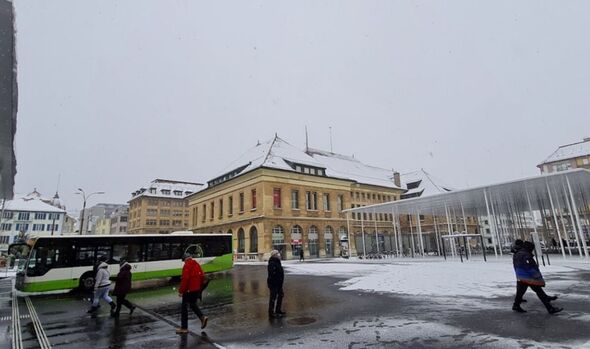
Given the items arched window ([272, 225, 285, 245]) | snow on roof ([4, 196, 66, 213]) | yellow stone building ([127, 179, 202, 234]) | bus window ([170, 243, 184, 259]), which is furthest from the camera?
yellow stone building ([127, 179, 202, 234])

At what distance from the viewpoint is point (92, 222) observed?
A: 398 feet

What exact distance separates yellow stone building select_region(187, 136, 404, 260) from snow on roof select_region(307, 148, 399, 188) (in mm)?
516

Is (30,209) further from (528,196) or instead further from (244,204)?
(528,196)

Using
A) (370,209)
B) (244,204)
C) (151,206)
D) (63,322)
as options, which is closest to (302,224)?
(244,204)

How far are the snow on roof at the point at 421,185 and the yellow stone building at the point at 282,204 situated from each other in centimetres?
937

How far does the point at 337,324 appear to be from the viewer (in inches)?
293

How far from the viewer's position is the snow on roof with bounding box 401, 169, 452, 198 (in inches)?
2345

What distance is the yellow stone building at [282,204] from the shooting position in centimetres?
4041

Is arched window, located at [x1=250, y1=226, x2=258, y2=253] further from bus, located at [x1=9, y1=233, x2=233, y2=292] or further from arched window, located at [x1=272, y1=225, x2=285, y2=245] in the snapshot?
bus, located at [x1=9, y1=233, x2=233, y2=292]

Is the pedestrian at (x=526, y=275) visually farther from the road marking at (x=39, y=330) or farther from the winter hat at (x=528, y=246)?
the road marking at (x=39, y=330)

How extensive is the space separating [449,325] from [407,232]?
5300 cm

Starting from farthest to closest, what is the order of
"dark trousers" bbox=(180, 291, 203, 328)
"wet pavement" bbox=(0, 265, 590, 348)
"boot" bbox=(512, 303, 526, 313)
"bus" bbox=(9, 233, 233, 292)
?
"bus" bbox=(9, 233, 233, 292), "boot" bbox=(512, 303, 526, 313), "dark trousers" bbox=(180, 291, 203, 328), "wet pavement" bbox=(0, 265, 590, 348)

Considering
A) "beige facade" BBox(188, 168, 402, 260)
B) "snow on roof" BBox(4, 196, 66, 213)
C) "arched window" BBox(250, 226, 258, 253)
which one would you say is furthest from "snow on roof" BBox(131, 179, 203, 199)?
"arched window" BBox(250, 226, 258, 253)

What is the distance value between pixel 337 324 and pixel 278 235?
110 feet
